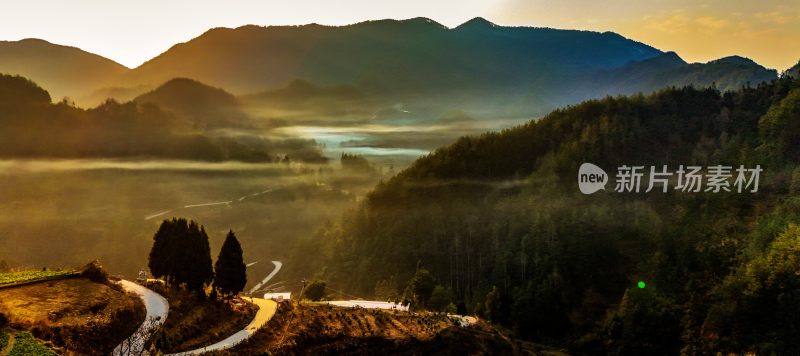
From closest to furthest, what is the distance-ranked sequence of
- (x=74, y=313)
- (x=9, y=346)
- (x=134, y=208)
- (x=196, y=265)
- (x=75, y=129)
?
(x=9, y=346), (x=74, y=313), (x=196, y=265), (x=134, y=208), (x=75, y=129)

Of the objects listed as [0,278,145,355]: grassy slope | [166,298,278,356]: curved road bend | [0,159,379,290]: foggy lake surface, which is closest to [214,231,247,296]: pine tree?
[166,298,278,356]: curved road bend

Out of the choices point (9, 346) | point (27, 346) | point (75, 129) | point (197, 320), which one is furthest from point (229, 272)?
point (75, 129)

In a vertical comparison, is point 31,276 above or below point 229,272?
above

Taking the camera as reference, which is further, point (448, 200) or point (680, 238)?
point (448, 200)

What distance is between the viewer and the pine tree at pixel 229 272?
4947 centimetres

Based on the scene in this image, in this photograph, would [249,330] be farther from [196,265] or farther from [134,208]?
[134,208]

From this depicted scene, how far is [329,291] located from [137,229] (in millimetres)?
61887

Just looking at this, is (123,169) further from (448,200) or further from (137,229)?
(448,200)

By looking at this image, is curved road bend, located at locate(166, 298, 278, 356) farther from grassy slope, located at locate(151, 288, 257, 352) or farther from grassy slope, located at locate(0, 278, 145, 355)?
grassy slope, located at locate(0, 278, 145, 355)

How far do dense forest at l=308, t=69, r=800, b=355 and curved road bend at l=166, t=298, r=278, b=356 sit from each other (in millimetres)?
28334

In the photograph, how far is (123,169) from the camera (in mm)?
169250

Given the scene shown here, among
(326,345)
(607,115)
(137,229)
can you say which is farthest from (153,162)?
(326,345)

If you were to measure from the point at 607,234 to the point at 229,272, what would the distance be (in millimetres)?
56081

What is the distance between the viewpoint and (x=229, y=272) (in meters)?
49.8
